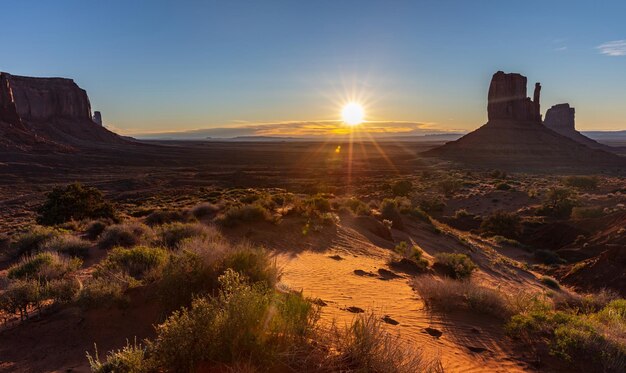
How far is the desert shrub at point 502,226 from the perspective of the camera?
27.3 m

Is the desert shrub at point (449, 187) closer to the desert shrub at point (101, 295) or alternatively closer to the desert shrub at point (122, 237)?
the desert shrub at point (122, 237)

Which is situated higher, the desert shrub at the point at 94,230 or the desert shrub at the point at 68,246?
the desert shrub at the point at 68,246

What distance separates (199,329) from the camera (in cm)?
424

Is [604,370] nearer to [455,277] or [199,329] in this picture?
[199,329]

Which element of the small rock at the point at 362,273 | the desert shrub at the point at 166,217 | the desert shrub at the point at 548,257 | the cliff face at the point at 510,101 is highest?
the cliff face at the point at 510,101

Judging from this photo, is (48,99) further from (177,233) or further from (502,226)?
(502,226)

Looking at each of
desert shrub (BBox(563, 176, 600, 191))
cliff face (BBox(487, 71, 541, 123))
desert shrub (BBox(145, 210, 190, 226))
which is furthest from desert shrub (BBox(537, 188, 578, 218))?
cliff face (BBox(487, 71, 541, 123))

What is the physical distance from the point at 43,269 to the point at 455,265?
1308cm

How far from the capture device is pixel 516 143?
98.8 m

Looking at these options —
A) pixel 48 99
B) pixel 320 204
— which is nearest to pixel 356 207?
pixel 320 204

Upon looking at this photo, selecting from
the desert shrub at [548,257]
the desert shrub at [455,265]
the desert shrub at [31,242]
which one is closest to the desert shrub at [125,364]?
the desert shrub at [31,242]

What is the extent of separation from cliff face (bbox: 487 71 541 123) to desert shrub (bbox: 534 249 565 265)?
107 meters

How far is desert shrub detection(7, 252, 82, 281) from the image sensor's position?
845 centimetres

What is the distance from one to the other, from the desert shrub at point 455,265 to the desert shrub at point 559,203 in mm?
22169
